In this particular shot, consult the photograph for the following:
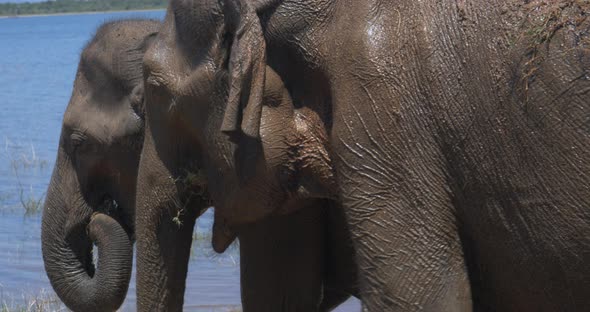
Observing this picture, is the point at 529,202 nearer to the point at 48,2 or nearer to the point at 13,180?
the point at 13,180

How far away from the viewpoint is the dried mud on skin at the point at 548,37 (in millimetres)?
4055

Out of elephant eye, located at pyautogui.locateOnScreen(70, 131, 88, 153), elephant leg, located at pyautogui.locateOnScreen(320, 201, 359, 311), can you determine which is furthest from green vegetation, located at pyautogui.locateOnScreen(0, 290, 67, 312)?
elephant leg, located at pyautogui.locateOnScreen(320, 201, 359, 311)

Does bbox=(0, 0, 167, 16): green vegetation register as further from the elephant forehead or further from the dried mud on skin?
the dried mud on skin

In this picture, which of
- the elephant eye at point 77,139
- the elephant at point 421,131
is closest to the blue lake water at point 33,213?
the elephant eye at point 77,139

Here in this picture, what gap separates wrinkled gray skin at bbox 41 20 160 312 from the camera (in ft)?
21.9

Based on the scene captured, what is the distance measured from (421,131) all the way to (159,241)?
154 cm

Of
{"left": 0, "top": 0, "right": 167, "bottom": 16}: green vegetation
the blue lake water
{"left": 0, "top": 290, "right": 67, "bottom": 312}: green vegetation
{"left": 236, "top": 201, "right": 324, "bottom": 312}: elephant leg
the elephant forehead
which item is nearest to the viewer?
{"left": 236, "top": 201, "right": 324, "bottom": 312}: elephant leg

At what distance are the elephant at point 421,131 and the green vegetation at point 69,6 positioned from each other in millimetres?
101756

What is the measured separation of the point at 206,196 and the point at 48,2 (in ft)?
414

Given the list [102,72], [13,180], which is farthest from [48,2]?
[102,72]

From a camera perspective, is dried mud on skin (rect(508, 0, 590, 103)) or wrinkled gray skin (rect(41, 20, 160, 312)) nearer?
dried mud on skin (rect(508, 0, 590, 103))

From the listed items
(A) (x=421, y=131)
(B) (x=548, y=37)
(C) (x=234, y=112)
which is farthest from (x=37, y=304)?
(B) (x=548, y=37)

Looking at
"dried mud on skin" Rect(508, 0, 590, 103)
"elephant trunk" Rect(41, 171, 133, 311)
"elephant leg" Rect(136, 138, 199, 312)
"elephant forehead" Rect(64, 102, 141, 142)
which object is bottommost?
"elephant trunk" Rect(41, 171, 133, 311)

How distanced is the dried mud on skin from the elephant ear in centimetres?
94
